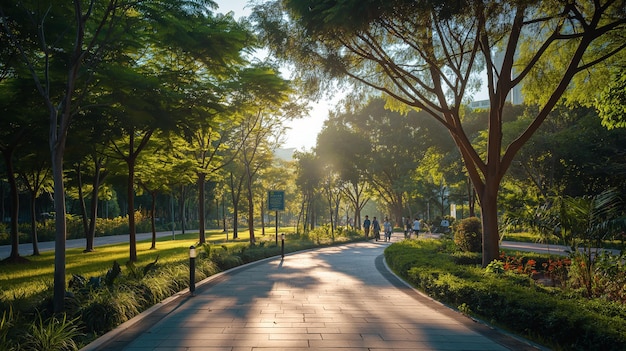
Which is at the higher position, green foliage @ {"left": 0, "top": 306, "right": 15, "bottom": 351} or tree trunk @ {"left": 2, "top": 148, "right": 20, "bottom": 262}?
tree trunk @ {"left": 2, "top": 148, "right": 20, "bottom": 262}

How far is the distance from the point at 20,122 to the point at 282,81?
28.6 feet

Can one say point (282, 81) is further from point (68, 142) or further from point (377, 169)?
point (377, 169)

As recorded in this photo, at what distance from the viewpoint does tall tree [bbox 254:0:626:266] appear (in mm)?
10578

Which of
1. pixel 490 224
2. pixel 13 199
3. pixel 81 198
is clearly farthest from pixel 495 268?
pixel 81 198

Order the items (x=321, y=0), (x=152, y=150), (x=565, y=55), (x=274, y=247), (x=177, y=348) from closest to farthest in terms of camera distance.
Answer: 1. (x=177, y=348)
2. (x=321, y=0)
3. (x=565, y=55)
4. (x=152, y=150)
5. (x=274, y=247)

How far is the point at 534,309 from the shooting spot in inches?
270

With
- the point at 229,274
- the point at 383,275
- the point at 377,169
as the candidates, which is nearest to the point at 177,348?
the point at 229,274

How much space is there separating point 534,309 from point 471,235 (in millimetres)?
9881

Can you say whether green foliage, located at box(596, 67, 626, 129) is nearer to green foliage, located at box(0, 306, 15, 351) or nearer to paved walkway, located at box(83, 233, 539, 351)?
paved walkway, located at box(83, 233, 539, 351)

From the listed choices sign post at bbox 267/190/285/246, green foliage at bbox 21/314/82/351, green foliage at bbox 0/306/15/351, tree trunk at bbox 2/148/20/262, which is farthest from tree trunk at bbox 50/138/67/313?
sign post at bbox 267/190/285/246

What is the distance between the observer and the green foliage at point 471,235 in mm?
16375

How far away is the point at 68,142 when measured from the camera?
47.7ft

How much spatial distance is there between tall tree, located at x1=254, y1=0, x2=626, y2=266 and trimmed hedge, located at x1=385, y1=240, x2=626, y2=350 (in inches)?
114

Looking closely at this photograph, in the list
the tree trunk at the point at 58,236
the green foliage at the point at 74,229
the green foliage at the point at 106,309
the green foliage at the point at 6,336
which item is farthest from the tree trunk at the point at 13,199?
the green foliage at the point at 74,229
